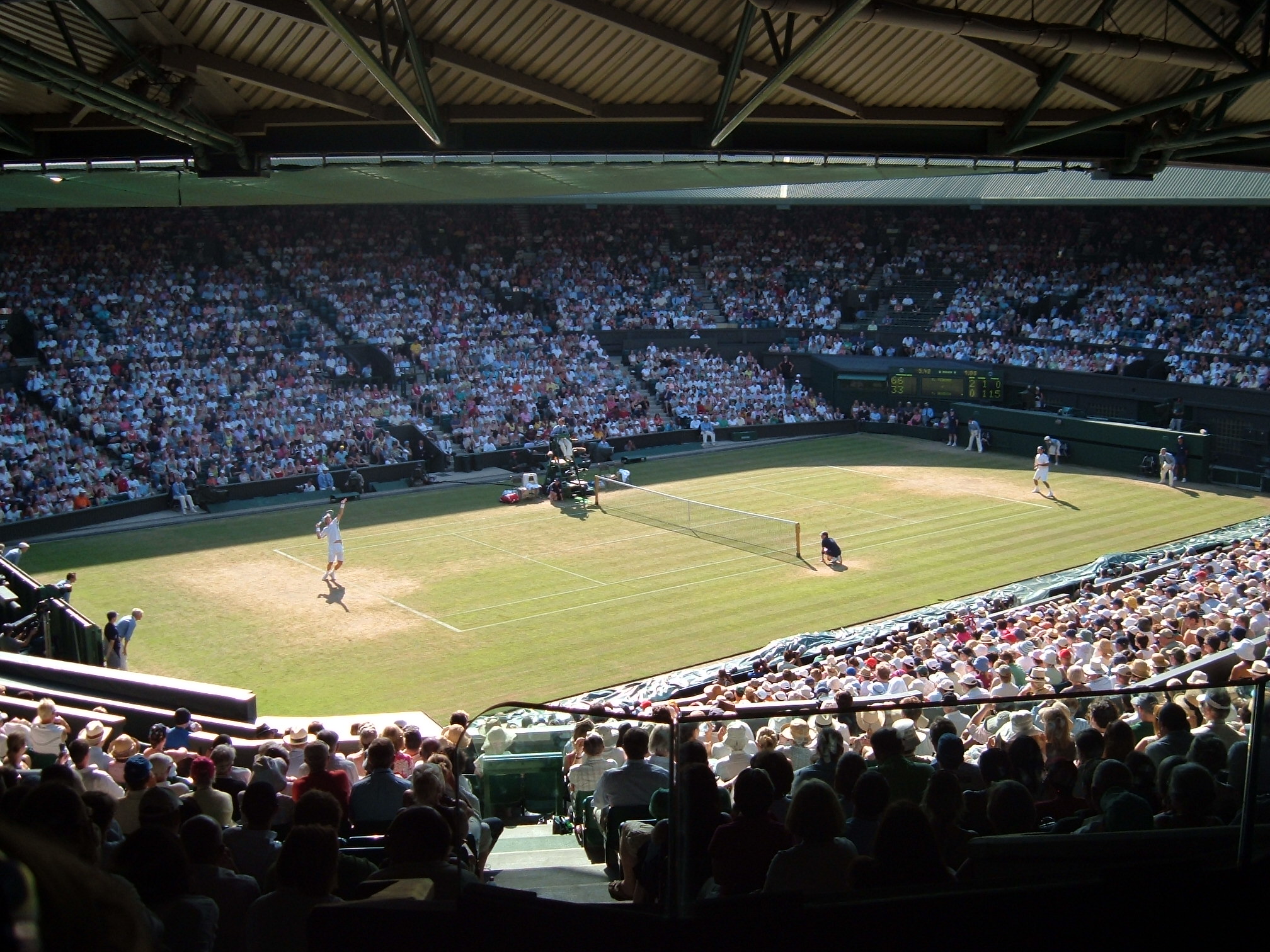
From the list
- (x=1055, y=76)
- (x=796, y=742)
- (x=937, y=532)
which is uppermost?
(x=1055, y=76)

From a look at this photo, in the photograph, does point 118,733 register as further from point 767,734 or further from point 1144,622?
point 1144,622

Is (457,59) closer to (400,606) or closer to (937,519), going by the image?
(400,606)

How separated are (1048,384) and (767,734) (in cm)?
4038

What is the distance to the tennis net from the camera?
2869 centimetres

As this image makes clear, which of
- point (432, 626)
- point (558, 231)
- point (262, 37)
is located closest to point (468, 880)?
point (262, 37)

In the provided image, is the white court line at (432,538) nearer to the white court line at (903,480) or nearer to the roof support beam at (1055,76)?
the white court line at (903,480)

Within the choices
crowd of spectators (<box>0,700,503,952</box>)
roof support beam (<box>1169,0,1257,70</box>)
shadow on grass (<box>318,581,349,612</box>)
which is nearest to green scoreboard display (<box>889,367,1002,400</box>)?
shadow on grass (<box>318,581,349,612</box>)

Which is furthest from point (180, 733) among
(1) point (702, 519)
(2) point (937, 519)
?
(2) point (937, 519)

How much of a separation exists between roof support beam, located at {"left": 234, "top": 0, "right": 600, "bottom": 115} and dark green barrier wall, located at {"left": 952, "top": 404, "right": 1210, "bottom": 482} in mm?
29829

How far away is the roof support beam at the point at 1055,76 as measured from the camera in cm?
1083

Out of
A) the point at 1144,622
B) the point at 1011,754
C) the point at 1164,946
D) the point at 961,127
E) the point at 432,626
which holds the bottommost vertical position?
the point at 432,626

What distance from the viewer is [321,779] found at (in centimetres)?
821

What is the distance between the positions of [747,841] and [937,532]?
2609cm

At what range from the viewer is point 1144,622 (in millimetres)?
16828
